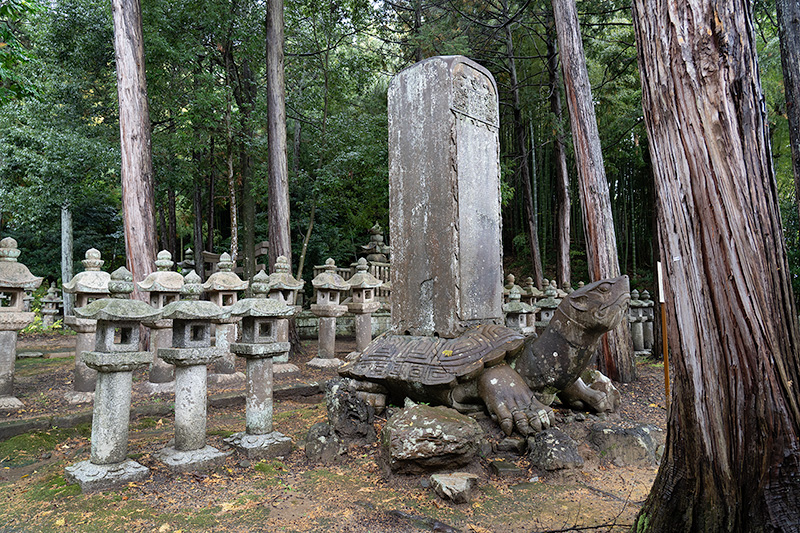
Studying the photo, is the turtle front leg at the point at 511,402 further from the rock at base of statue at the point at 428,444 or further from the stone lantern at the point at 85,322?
the stone lantern at the point at 85,322

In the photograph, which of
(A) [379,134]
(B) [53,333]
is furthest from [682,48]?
(B) [53,333]

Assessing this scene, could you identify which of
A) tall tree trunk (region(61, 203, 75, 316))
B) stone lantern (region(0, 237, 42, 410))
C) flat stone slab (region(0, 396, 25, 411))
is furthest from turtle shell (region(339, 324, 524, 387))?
tall tree trunk (region(61, 203, 75, 316))

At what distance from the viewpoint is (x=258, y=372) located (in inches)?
173

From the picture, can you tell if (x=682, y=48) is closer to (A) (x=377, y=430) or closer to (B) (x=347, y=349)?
(A) (x=377, y=430)

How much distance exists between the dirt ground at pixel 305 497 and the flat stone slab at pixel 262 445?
0.10 m

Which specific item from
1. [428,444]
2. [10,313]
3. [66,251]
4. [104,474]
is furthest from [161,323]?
[66,251]

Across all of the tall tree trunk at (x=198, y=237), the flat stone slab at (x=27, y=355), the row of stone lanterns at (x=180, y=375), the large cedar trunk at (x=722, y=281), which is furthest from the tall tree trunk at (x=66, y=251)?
the large cedar trunk at (x=722, y=281)

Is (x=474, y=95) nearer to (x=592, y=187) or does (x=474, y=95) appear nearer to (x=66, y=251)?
(x=592, y=187)

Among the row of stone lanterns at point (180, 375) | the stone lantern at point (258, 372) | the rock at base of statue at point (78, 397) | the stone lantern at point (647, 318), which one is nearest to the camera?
the row of stone lanterns at point (180, 375)

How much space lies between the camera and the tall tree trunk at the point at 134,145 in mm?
7805

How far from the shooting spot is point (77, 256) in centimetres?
1834

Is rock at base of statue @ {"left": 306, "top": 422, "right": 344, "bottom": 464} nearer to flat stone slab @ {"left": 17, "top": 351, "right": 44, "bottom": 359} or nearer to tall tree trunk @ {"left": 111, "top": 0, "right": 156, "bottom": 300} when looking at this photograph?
tall tree trunk @ {"left": 111, "top": 0, "right": 156, "bottom": 300}

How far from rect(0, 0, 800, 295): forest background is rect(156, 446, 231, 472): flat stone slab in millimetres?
6922

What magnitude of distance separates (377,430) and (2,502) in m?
2.75
